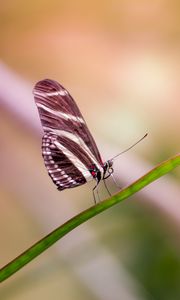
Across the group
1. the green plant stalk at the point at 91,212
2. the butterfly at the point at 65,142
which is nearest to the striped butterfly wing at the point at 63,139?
the butterfly at the point at 65,142

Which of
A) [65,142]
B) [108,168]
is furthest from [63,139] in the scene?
[108,168]

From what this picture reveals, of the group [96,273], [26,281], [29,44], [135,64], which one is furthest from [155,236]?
[29,44]

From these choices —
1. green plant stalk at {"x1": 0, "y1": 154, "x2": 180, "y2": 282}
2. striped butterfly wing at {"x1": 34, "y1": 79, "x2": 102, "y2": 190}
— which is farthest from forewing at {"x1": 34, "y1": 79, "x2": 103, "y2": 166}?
green plant stalk at {"x1": 0, "y1": 154, "x2": 180, "y2": 282}

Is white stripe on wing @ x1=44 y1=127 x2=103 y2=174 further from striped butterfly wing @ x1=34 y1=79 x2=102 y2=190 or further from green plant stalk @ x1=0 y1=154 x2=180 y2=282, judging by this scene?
green plant stalk @ x1=0 y1=154 x2=180 y2=282

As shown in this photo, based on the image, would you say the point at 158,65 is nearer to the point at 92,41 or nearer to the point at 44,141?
the point at 92,41

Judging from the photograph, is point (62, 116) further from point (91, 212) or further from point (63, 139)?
point (91, 212)
